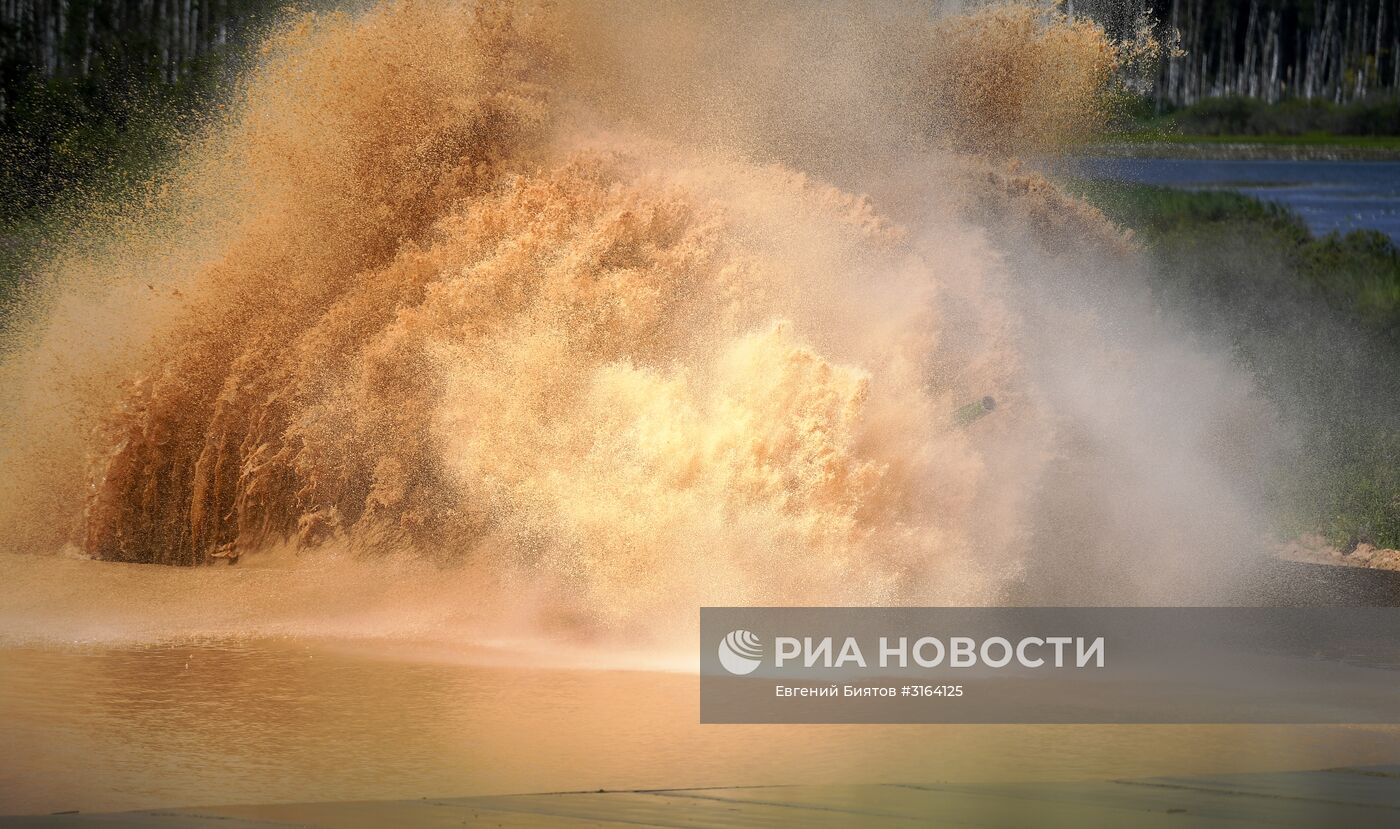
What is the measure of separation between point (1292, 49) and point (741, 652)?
70.3 ft

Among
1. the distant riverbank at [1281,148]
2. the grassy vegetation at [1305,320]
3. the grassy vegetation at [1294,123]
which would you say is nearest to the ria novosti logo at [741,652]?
the grassy vegetation at [1305,320]

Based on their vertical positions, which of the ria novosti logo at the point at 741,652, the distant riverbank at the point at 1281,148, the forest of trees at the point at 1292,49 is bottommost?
the ria novosti logo at the point at 741,652

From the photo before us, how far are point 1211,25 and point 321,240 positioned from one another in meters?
18.9

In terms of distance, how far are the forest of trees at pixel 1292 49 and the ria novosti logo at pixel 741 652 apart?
66.4 ft

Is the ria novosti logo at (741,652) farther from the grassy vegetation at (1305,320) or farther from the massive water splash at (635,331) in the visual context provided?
the grassy vegetation at (1305,320)

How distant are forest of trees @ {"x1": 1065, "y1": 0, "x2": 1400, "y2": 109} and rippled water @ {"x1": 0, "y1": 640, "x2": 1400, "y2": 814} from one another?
70.2 feet

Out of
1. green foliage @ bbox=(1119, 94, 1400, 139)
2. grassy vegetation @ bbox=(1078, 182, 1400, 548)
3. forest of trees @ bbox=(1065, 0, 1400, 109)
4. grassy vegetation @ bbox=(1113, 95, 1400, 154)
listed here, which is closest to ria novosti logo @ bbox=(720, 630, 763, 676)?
grassy vegetation @ bbox=(1078, 182, 1400, 548)

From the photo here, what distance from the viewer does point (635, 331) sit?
11.4 meters

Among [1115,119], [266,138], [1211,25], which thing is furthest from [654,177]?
[1211,25]

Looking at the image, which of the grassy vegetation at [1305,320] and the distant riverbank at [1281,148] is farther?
the distant riverbank at [1281,148]

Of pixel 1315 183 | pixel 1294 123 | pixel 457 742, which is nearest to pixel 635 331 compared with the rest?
pixel 457 742

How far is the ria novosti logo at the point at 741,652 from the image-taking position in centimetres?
934

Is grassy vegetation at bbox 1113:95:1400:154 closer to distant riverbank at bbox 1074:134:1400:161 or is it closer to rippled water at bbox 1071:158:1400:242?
distant riverbank at bbox 1074:134:1400:161

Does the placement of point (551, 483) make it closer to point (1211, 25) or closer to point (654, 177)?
point (654, 177)
